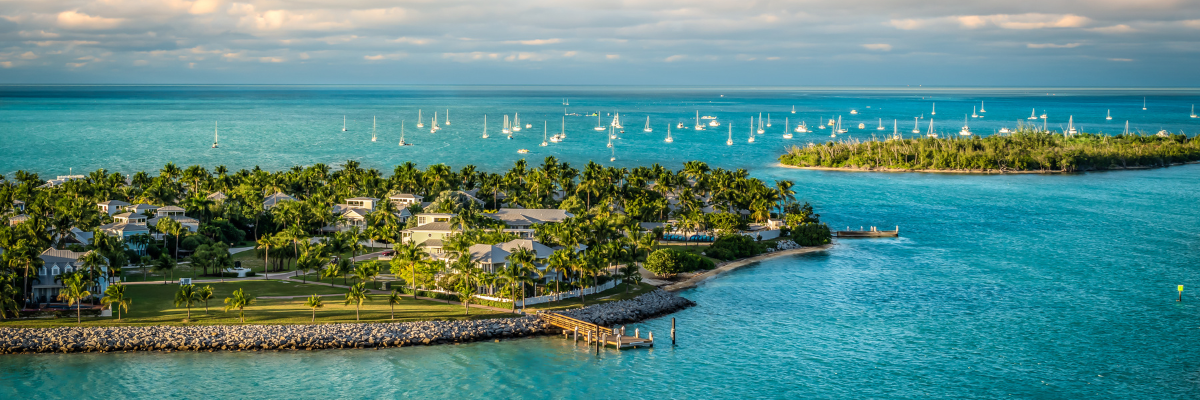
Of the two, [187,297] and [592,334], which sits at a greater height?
[187,297]

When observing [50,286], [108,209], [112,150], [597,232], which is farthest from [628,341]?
[112,150]

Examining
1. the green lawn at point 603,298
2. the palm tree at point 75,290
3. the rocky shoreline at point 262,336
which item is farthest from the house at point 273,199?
the green lawn at point 603,298

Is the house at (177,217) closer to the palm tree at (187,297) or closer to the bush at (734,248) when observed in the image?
the palm tree at (187,297)

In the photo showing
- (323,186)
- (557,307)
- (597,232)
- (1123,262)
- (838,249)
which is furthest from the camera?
(323,186)

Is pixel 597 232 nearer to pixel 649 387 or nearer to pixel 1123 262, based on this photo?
pixel 649 387

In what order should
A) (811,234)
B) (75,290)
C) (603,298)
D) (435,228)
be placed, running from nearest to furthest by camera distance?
(75,290), (603,298), (435,228), (811,234)

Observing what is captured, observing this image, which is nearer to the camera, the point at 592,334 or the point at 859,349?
the point at 592,334

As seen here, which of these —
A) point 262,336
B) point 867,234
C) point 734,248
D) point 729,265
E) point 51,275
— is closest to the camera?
point 262,336

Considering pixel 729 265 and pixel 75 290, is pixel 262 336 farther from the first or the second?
pixel 729 265

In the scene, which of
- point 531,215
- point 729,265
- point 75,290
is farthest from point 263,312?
point 729,265
